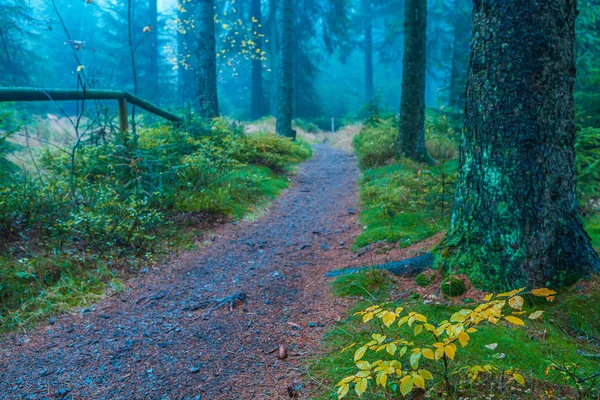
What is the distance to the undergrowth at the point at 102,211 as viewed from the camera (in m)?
3.93

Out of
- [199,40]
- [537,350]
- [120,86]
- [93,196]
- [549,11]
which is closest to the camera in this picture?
[537,350]

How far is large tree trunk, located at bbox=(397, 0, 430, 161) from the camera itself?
28.9ft

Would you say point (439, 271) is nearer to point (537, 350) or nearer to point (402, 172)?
point (537, 350)

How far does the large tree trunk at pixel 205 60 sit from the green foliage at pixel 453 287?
9044 millimetres

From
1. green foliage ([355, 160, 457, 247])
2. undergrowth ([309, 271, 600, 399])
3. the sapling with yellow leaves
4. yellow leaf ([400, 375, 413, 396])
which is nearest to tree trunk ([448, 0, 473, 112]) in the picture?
green foliage ([355, 160, 457, 247])

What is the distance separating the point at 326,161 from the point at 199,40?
537cm

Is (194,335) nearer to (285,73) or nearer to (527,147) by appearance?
(527,147)

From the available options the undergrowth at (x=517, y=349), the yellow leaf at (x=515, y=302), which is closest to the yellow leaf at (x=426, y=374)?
the undergrowth at (x=517, y=349)

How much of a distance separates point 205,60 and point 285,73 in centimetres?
412

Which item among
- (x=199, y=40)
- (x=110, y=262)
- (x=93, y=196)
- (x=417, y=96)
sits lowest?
(x=110, y=262)

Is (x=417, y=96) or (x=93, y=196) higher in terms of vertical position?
(x=417, y=96)

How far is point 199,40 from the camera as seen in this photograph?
35.8ft

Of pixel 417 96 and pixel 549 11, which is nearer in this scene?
pixel 549 11

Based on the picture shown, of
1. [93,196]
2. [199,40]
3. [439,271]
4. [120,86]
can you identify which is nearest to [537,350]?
[439,271]
